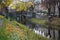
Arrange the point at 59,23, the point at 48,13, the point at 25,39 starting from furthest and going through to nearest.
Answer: the point at 48,13 < the point at 59,23 < the point at 25,39

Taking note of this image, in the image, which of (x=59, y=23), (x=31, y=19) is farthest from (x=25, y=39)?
(x=31, y=19)

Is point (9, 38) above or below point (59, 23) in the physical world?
above

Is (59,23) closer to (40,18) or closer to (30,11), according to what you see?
(40,18)

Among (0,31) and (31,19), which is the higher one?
(0,31)

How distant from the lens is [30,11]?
40.5m

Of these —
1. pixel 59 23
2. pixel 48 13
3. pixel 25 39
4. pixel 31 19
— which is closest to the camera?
pixel 25 39

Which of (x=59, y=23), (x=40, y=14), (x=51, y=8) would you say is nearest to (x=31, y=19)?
(x=40, y=14)

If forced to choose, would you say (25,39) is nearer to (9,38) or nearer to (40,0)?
(9,38)

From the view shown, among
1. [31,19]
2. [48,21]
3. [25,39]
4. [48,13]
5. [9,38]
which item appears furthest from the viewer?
[31,19]

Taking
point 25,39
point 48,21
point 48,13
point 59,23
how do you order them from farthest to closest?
1. point 48,13
2. point 48,21
3. point 59,23
4. point 25,39

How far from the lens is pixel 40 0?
123 ft

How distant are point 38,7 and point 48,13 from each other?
4.20m

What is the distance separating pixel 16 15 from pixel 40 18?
3.98 m

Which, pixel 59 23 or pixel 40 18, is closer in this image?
A: pixel 59 23
